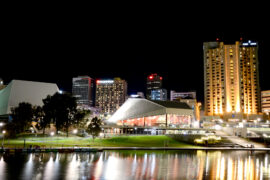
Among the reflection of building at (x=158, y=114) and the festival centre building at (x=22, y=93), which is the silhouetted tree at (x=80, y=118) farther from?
the reflection of building at (x=158, y=114)

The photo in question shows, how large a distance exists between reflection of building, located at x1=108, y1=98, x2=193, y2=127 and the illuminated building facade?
177 feet

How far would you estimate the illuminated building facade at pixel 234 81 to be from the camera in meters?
166

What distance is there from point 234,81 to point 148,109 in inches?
2919

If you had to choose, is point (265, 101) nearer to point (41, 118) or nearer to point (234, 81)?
point (234, 81)

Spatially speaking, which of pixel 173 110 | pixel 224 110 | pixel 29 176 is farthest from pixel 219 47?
pixel 29 176

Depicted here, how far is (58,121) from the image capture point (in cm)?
8200

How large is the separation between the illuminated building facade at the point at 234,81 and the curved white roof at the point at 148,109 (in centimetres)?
5314

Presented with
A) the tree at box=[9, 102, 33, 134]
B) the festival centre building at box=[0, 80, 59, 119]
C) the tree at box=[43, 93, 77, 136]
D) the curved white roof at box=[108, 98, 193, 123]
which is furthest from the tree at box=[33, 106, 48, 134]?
the curved white roof at box=[108, 98, 193, 123]

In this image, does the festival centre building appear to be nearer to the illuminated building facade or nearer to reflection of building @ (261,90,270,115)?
the illuminated building facade

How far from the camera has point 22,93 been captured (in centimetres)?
10694

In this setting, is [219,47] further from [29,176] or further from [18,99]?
[29,176]

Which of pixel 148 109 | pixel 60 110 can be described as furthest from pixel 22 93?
pixel 148 109

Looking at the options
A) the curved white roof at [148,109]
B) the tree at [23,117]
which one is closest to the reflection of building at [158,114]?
the curved white roof at [148,109]

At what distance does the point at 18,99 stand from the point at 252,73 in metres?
136
